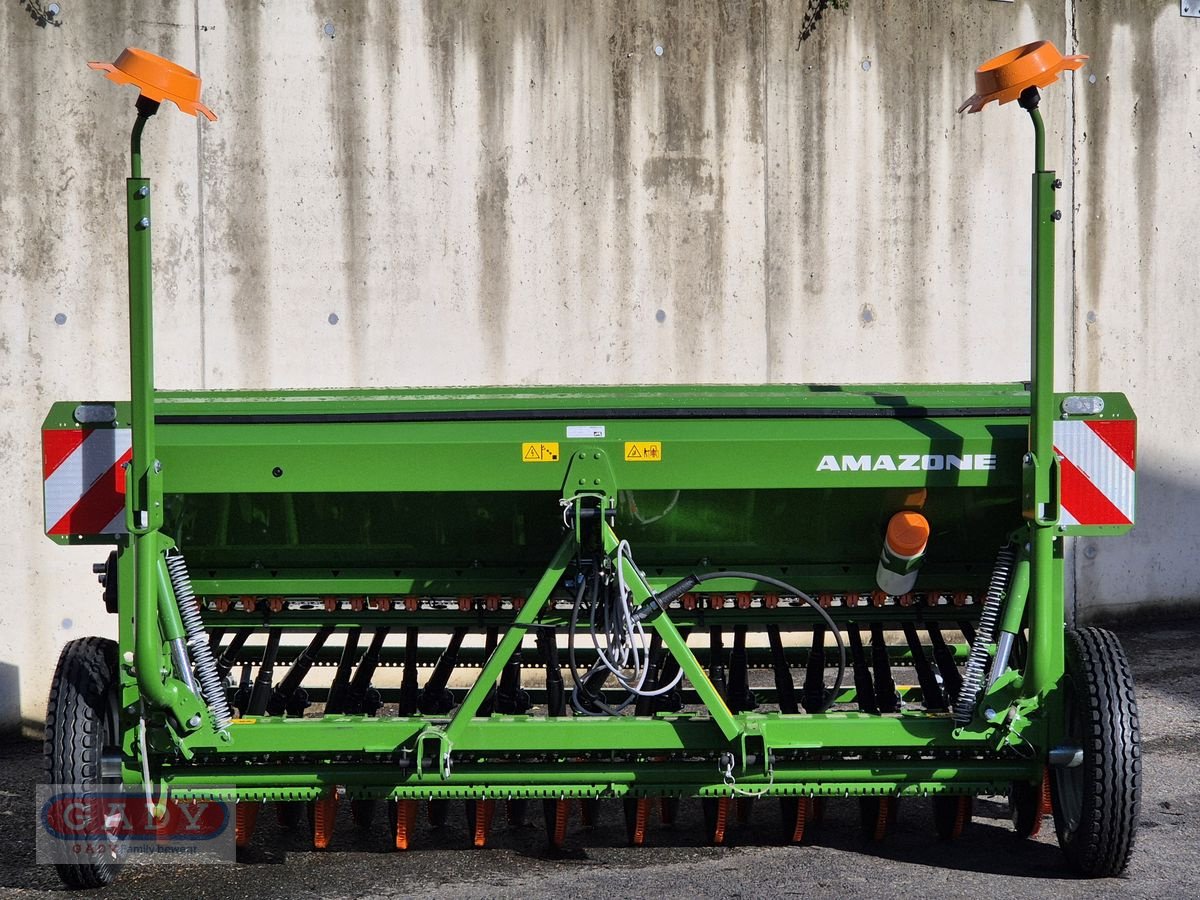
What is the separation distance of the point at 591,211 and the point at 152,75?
10.2 feet

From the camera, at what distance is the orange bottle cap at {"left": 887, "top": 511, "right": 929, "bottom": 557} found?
396 cm

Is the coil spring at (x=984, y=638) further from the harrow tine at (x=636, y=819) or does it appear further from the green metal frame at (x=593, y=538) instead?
the harrow tine at (x=636, y=819)

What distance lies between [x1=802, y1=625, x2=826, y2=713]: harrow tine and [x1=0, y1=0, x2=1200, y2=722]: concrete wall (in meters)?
2.09

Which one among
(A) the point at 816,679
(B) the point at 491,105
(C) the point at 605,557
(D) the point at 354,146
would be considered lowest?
(A) the point at 816,679

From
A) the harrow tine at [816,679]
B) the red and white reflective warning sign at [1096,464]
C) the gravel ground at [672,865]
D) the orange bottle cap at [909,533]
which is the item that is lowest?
the gravel ground at [672,865]

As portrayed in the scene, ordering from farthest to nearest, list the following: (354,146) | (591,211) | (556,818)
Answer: (591,211) → (354,146) → (556,818)

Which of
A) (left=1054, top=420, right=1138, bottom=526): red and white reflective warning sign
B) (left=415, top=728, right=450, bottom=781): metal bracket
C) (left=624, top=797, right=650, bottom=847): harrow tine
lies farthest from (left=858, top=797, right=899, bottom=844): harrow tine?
(left=415, top=728, right=450, bottom=781): metal bracket

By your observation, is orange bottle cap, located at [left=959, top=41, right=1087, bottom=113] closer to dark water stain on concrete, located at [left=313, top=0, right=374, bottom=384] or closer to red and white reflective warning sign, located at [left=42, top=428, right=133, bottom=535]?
red and white reflective warning sign, located at [left=42, top=428, right=133, bottom=535]

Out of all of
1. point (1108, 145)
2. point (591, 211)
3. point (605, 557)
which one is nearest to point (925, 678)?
point (605, 557)

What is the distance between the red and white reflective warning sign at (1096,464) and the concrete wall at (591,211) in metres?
2.76

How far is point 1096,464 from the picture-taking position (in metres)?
3.95

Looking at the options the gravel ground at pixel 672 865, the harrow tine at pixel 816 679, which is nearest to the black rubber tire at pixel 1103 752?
the gravel ground at pixel 672 865

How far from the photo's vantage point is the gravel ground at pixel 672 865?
153 inches

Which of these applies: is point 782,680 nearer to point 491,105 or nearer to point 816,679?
point 816,679
